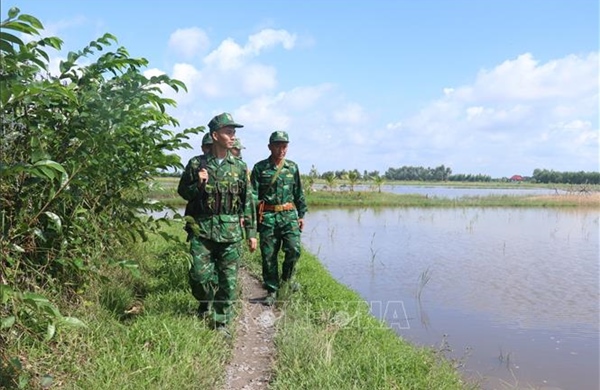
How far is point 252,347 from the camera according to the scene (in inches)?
174

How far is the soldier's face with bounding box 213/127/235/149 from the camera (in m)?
4.25

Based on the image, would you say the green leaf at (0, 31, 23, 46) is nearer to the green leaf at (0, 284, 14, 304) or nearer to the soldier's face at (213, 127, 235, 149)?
the green leaf at (0, 284, 14, 304)

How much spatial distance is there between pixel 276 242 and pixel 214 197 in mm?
1570

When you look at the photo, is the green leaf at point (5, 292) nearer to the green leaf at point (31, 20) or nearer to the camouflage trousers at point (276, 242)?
the green leaf at point (31, 20)

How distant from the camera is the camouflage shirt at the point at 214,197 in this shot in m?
4.31

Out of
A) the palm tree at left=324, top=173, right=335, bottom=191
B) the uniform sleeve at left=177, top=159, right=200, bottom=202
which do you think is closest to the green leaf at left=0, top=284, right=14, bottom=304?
the uniform sleeve at left=177, top=159, right=200, bottom=202

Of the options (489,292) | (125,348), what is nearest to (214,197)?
(125,348)

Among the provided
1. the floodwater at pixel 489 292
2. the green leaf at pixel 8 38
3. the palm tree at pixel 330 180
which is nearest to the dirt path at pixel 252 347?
the floodwater at pixel 489 292

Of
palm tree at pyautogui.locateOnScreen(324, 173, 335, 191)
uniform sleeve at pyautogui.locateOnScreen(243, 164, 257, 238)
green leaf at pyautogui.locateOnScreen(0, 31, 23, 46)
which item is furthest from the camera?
palm tree at pyautogui.locateOnScreen(324, 173, 335, 191)

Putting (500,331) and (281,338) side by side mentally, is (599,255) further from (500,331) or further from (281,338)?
(281,338)

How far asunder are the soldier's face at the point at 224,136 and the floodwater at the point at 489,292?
3538 millimetres

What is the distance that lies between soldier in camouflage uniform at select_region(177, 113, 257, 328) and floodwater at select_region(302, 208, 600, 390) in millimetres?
2889

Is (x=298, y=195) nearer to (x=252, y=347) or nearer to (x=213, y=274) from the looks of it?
(x=213, y=274)

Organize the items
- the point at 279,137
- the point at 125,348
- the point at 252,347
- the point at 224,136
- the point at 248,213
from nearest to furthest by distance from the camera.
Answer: the point at 125,348 → the point at 224,136 → the point at 252,347 → the point at 248,213 → the point at 279,137
